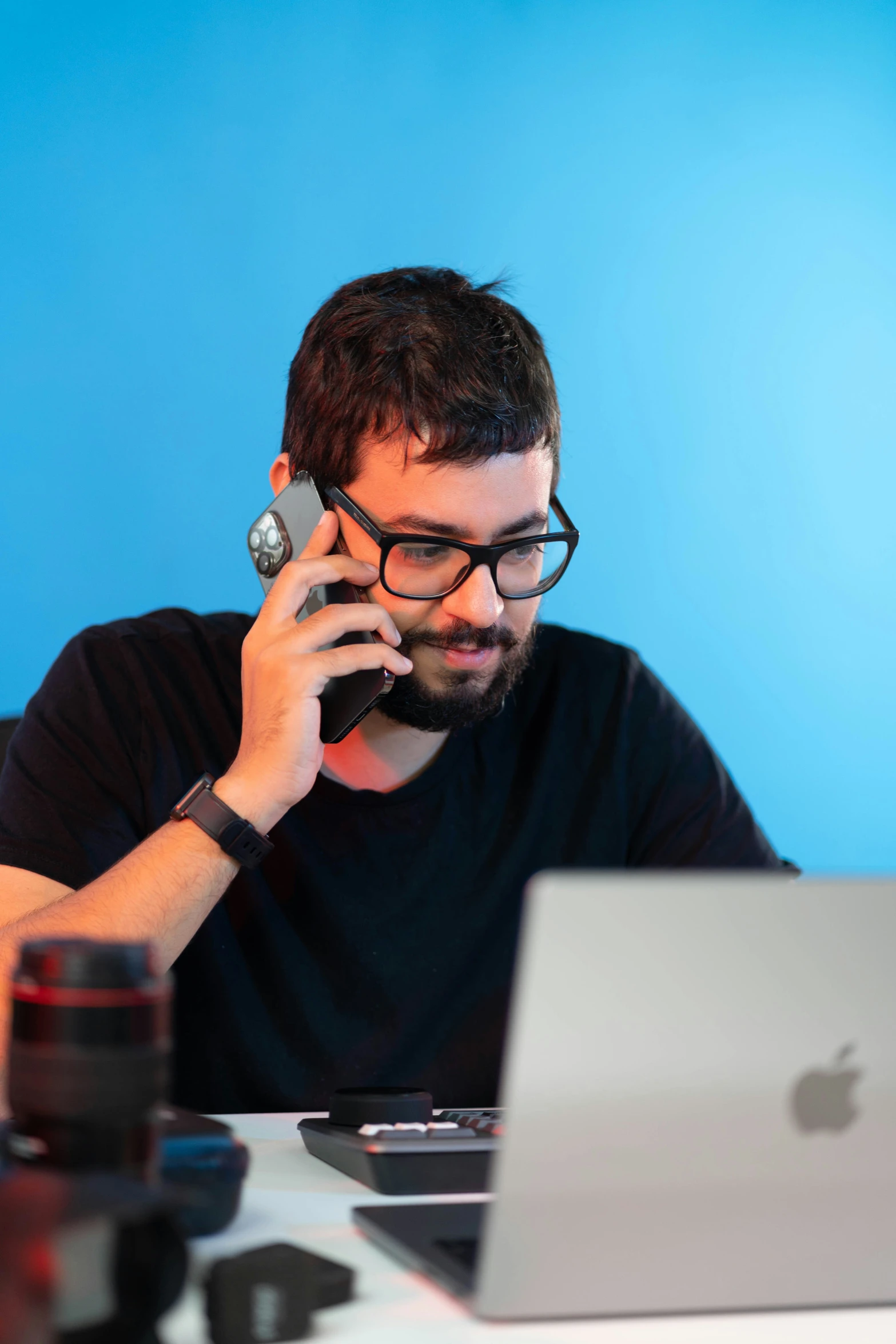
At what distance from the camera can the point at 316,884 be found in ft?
4.97

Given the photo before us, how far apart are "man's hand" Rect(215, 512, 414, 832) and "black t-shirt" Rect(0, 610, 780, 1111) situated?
0.47 ft

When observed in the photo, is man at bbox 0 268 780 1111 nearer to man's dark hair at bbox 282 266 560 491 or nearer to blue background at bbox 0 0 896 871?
man's dark hair at bbox 282 266 560 491

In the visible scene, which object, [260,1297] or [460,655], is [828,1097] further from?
[460,655]

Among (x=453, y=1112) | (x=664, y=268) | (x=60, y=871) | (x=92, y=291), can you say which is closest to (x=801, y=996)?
(x=453, y=1112)

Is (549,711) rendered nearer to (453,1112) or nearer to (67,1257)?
(453,1112)

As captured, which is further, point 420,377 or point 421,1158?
point 420,377

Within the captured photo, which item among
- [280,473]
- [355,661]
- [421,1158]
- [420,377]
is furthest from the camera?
[280,473]

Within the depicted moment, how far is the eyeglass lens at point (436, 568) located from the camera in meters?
1.49

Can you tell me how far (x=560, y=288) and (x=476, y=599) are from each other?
154 centimetres

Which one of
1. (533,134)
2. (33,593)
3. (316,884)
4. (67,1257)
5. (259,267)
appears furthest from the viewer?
(533,134)

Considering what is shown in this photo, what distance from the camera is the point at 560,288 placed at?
282 cm

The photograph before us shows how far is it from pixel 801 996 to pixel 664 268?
2499 mm

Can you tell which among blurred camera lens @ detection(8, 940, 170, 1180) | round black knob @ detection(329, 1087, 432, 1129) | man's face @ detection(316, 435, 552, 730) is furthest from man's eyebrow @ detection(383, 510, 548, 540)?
blurred camera lens @ detection(8, 940, 170, 1180)

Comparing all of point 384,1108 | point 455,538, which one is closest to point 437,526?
point 455,538
